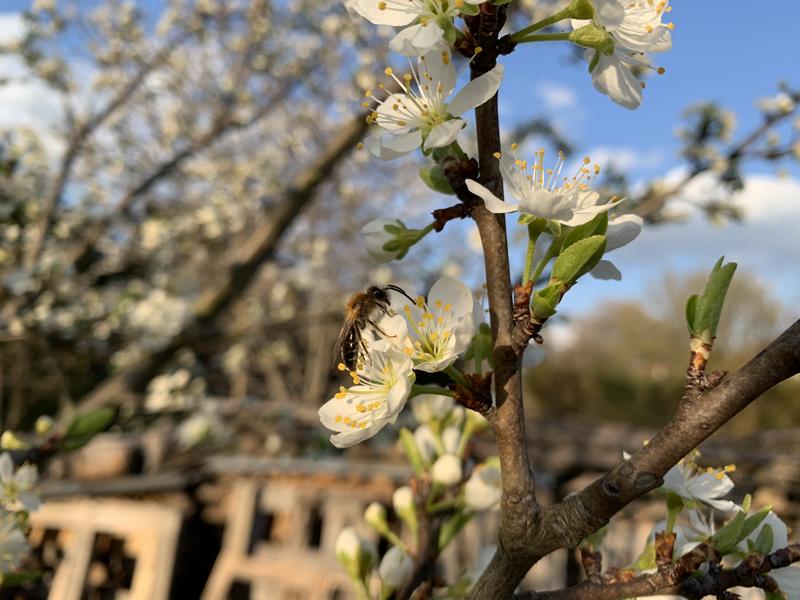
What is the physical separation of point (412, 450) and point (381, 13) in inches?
28.1

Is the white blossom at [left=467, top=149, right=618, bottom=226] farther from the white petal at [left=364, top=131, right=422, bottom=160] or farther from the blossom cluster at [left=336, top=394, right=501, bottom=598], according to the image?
the blossom cluster at [left=336, top=394, right=501, bottom=598]

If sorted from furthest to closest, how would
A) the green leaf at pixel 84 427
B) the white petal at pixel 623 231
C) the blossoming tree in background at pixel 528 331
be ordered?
the green leaf at pixel 84 427
the white petal at pixel 623 231
the blossoming tree in background at pixel 528 331

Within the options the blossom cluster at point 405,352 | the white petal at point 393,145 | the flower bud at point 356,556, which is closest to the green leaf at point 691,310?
the blossom cluster at point 405,352

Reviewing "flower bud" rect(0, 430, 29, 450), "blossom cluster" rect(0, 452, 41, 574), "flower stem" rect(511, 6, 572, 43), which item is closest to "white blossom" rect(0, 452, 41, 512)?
"blossom cluster" rect(0, 452, 41, 574)

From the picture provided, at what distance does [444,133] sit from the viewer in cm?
75

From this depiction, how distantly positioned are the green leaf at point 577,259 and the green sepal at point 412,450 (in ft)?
1.91

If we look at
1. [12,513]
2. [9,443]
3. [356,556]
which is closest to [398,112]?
[356,556]

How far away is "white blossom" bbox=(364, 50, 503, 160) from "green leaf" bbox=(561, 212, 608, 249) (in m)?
0.16

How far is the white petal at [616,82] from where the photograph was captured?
80 cm

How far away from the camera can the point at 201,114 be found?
897cm

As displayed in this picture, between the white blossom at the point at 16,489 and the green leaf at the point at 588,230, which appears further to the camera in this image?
the white blossom at the point at 16,489

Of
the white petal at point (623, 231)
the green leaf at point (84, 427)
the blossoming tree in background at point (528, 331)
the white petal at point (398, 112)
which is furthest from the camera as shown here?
the green leaf at point (84, 427)

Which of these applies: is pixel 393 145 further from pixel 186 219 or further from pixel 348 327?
pixel 186 219

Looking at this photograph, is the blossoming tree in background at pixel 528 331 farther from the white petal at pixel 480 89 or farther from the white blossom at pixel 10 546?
the white blossom at pixel 10 546
